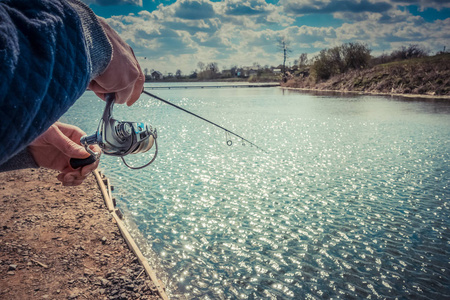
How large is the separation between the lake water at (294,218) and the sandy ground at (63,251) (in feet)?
2.83

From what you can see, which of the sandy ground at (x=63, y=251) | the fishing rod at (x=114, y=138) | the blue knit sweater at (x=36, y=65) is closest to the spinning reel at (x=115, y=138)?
the fishing rod at (x=114, y=138)

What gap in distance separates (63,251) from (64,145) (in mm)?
4294

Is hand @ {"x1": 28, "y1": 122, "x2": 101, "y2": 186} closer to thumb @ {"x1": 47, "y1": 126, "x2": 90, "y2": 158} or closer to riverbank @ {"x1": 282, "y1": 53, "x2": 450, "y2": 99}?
thumb @ {"x1": 47, "y1": 126, "x2": 90, "y2": 158}

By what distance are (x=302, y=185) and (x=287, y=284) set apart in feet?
17.6

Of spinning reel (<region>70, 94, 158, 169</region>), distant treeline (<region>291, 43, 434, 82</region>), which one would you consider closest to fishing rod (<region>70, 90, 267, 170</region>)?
spinning reel (<region>70, 94, 158, 169</region>)

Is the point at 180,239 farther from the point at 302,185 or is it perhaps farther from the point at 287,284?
the point at 302,185

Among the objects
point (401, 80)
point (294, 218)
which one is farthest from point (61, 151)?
point (401, 80)

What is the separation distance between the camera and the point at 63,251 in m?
5.62

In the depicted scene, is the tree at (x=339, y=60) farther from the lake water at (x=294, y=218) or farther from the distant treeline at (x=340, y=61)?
the lake water at (x=294, y=218)

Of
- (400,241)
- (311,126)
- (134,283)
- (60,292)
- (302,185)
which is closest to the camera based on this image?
(60,292)

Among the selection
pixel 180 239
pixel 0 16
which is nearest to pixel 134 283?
pixel 180 239

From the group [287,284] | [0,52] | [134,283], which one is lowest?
[287,284]

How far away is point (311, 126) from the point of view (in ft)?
77.6

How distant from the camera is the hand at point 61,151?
2.02 metres
